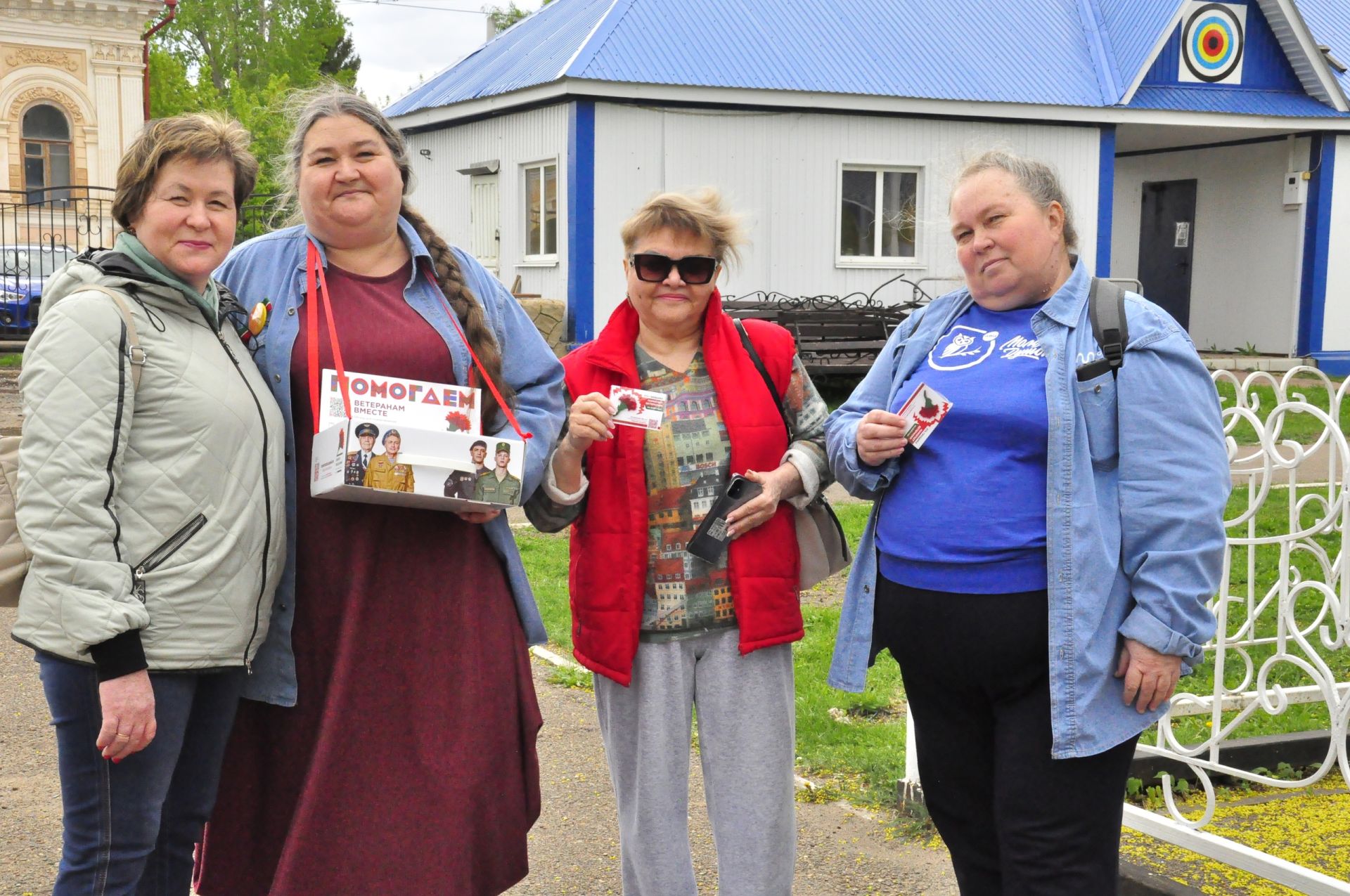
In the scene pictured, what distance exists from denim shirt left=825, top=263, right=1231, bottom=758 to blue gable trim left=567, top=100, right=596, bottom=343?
491 inches

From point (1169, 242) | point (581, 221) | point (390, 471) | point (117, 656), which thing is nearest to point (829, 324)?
point (581, 221)

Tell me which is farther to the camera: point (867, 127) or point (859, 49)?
point (859, 49)

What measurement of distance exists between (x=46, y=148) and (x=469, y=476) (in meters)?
30.9

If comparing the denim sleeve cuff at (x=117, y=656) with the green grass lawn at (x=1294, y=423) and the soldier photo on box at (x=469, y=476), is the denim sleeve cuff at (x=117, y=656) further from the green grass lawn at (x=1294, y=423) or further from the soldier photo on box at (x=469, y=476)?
the green grass lawn at (x=1294, y=423)

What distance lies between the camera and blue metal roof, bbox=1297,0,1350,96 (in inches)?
782

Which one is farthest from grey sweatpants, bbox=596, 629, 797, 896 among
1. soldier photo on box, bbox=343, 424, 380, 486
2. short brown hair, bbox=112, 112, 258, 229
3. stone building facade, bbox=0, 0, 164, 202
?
stone building facade, bbox=0, 0, 164, 202

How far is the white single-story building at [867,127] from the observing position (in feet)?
50.1

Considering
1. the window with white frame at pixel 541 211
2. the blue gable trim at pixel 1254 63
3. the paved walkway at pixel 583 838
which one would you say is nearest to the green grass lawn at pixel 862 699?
the paved walkway at pixel 583 838

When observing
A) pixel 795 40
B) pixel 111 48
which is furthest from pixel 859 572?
pixel 111 48

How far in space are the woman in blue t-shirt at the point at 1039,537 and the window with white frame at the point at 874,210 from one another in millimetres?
13807

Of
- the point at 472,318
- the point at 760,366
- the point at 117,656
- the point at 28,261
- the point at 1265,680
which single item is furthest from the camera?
the point at 28,261

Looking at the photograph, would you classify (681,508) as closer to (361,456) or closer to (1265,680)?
(361,456)

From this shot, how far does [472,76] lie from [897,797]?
15.8m

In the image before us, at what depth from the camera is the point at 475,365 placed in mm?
2945
